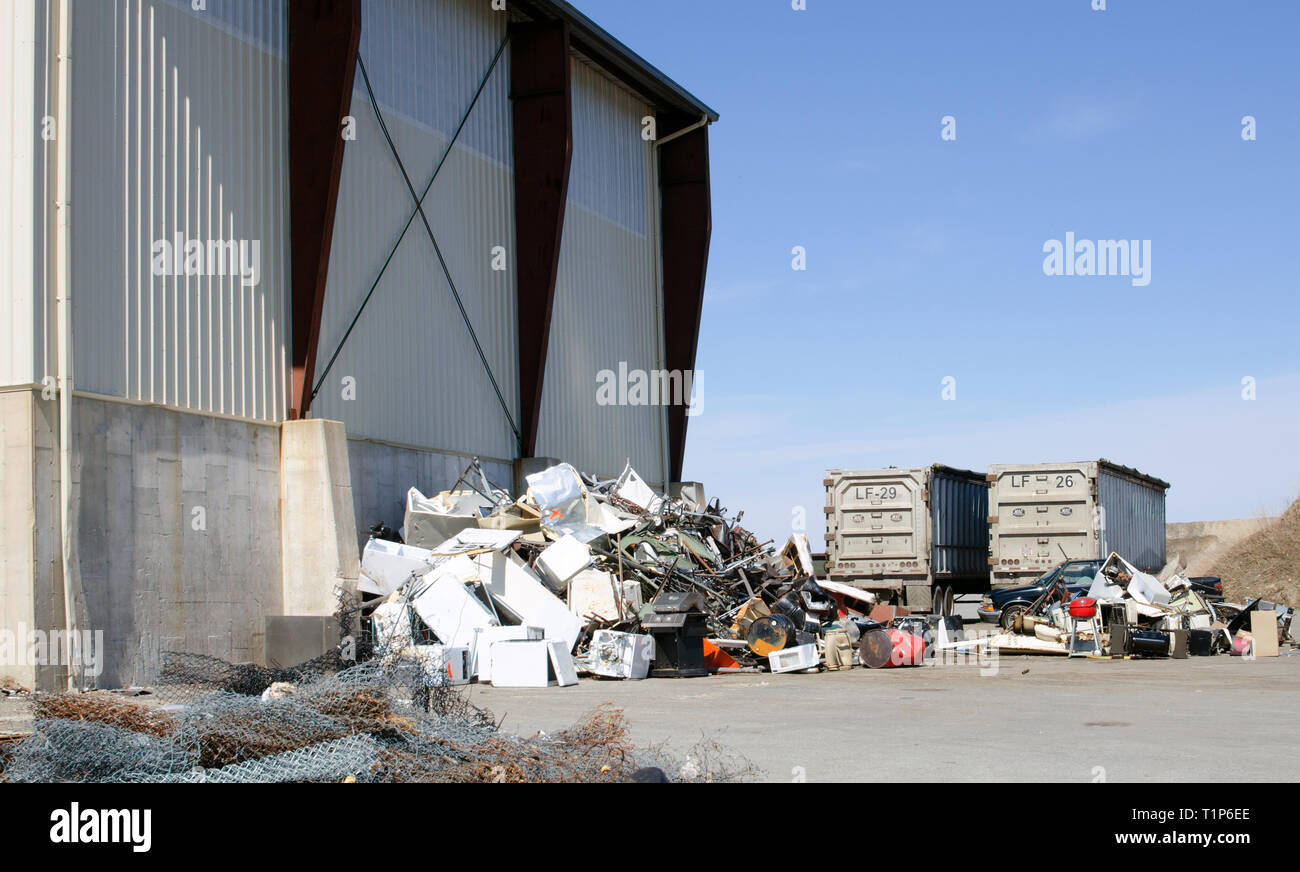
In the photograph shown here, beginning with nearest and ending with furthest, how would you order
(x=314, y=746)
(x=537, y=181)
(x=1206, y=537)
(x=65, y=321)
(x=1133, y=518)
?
(x=314, y=746) < (x=65, y=321) < (x=537, y=181) < (x=1133, y=518) < (x=1206, y=537)

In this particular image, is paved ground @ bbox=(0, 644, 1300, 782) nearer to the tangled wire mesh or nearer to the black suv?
the tangled wire mesh

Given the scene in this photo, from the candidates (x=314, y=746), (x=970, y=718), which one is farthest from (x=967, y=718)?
(x=314, y=746)

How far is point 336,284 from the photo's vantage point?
66.8 feet

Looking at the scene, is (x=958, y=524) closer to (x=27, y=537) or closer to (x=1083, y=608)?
(x=1083, y=608)

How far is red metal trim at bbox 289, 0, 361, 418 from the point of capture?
19.1m

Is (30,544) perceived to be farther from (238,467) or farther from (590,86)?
(590,86)

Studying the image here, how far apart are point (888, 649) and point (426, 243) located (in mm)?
11048

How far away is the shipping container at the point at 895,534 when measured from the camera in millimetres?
27469

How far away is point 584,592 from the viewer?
18.6 m

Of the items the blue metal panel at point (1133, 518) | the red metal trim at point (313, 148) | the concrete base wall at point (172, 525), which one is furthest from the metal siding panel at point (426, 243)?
the blue metal panel at point (1133, 518)

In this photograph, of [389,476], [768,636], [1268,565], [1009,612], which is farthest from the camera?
[1268,565]

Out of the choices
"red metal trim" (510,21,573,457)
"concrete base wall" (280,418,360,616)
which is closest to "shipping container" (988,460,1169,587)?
"red metal trim" (510,21,573,457)
